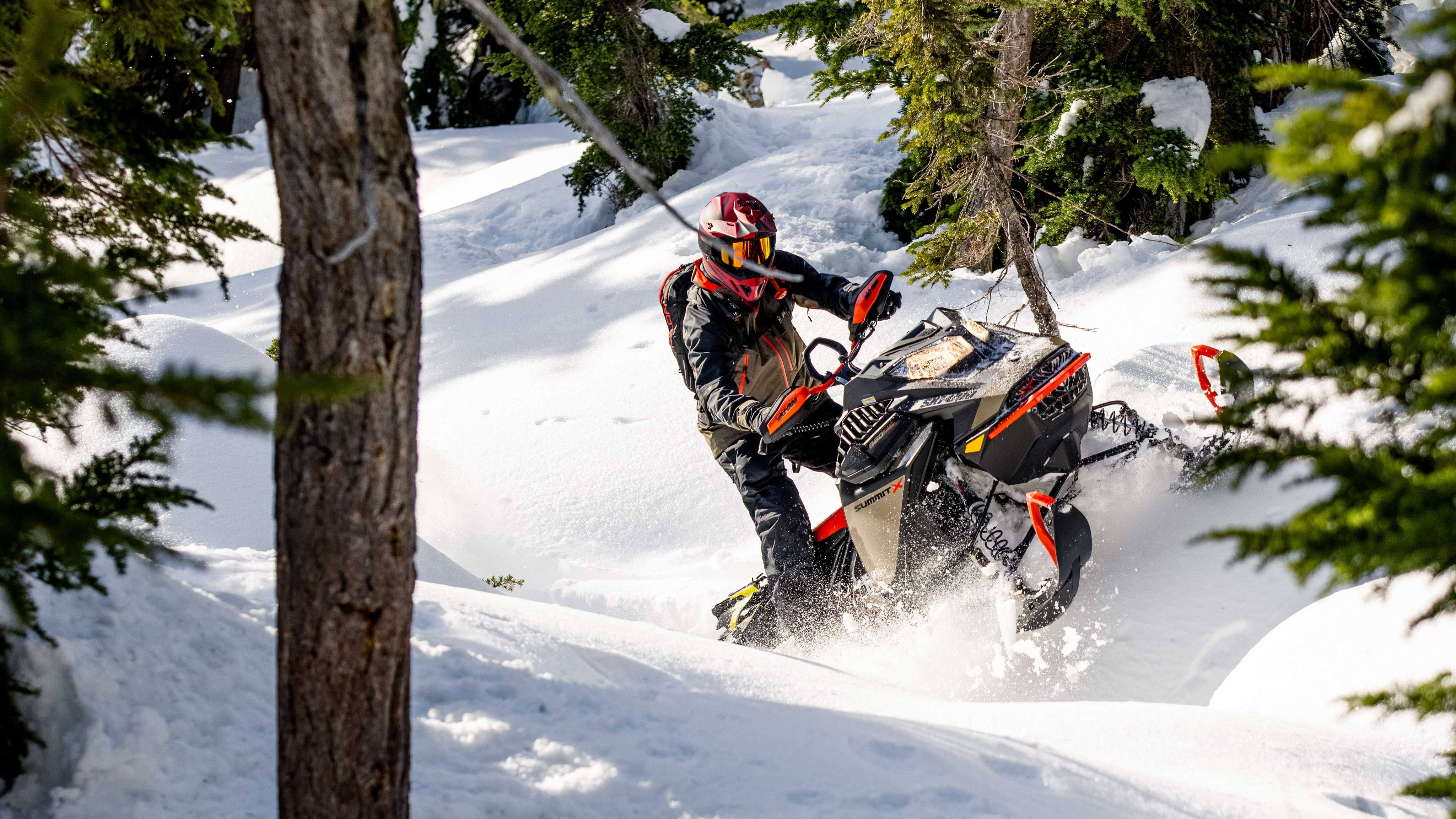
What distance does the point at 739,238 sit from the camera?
4.68 metres

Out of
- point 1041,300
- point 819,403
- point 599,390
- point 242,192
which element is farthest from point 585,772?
point 242,192

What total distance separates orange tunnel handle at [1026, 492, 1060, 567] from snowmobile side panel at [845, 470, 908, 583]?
1.81 feet

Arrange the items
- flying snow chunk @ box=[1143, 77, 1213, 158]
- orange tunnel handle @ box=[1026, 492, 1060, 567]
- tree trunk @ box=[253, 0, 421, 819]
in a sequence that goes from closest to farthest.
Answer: tree trunk @ box=[253, 0, 421, 819], orange tunnel handle @ box=[1026, 492, 1060, 567], flying snow chunk @ box=[1143, 77, 1213, 158]

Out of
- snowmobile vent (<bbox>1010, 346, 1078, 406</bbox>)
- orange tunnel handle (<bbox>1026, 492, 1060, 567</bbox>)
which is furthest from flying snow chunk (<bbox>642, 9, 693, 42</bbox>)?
orange tunnel handle (<bbox>1026, 492, 1060, 567</bbox>)

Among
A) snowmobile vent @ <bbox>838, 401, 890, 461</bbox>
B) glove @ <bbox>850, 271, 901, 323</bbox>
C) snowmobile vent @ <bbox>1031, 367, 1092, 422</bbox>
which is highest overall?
glove @ <bbox>850, 271, 901, 323</bbox>

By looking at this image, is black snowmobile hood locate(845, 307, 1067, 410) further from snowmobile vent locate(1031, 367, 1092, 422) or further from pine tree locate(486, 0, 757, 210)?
pine tree locate(486, 0, 757, 210)

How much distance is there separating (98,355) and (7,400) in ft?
3.57

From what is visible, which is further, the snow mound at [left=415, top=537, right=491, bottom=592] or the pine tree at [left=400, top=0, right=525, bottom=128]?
the pine tree at [left=400, top=0, right=525, bottom=128]

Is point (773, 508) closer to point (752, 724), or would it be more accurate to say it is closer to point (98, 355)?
point (752, 724)

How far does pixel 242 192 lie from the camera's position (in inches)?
686

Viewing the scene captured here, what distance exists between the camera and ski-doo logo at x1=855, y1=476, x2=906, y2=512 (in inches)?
170

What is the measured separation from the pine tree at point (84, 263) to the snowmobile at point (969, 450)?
94.6 inches

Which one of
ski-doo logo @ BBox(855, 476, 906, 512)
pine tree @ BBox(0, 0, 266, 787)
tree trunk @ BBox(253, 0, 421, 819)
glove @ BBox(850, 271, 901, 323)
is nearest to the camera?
pine tree @ BBox(0, 0, 266, 787)

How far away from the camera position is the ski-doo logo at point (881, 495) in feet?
14.1
